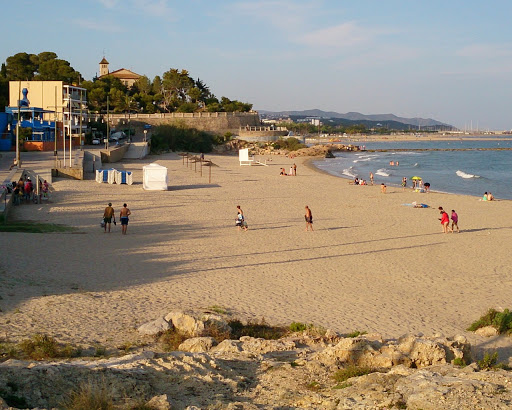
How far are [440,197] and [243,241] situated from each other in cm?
1666

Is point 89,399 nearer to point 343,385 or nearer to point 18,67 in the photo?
point 343,385

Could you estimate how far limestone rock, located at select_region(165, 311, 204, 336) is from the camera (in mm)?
7945

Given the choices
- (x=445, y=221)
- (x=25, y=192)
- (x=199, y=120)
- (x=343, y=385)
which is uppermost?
(x=199, y=120)

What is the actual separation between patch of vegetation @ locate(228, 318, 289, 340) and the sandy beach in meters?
0.55

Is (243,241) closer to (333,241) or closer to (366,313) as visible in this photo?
(333,241)

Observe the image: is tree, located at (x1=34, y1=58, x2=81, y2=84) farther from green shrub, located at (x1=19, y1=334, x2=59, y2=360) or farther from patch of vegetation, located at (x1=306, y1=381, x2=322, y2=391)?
patch of vegetation, located at (x1=306, y1=381, x2=322, y2=391)

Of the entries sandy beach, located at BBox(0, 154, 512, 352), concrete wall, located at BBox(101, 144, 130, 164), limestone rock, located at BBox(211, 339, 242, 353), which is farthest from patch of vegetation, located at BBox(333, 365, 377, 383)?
concrete wall, located at BBox(101, 144, 130, 164)

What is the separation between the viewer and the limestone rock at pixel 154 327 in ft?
26.6

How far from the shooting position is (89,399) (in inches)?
187

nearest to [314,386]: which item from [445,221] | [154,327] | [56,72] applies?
[154,327]

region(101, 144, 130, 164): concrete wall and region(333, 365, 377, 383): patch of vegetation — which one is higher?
region(101, 144, 130, 164): concrete wall

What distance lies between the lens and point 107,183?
2817cm

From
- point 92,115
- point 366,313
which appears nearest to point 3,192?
point 366,313

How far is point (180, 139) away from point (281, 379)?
58.8 metres
